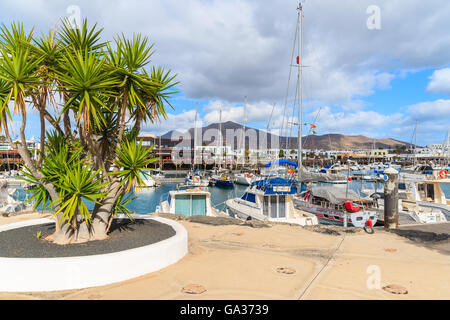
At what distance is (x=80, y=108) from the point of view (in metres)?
6.51

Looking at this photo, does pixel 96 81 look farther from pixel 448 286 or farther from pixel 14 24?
pixel 448 286

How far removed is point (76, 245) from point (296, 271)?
17.9ft

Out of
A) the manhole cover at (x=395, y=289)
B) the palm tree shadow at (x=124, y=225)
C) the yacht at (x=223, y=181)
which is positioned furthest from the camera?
the yacht at (x=223, y=181)

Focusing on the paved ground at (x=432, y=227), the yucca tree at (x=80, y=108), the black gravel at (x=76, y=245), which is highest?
the yucca tree at (x=80, y=108)

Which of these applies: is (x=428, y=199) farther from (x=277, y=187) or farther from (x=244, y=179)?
(x=244, y=179)

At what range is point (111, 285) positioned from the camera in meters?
6.04

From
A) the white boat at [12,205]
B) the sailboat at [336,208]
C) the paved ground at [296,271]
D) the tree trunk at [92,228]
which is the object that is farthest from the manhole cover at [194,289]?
the white boat at [12,205]

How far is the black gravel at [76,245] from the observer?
651cm

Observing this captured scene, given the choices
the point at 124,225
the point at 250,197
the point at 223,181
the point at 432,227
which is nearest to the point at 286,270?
the point at 124,225

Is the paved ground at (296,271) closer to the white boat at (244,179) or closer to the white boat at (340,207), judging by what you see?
the white boat at (340,207)

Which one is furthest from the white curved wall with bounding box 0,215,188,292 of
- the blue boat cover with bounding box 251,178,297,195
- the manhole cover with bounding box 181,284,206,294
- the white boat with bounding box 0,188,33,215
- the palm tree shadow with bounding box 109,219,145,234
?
the white boat with bounding box 0,188,33,215

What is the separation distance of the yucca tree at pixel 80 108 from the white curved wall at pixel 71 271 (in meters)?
1.22

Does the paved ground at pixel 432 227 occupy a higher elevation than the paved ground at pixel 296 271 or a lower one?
lower
